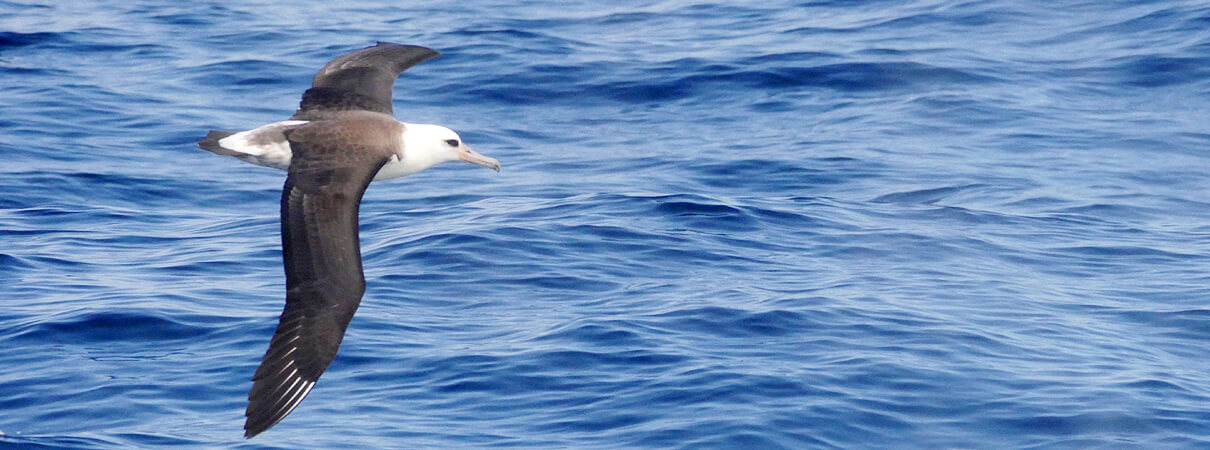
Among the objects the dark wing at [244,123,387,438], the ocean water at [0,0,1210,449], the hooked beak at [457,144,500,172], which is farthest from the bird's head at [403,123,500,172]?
the ocean water at [0,0,1210,449]

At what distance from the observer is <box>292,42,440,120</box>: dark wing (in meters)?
10.1

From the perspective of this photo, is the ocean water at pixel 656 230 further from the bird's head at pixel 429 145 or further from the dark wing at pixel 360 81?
the dark wing at pixel 360 81

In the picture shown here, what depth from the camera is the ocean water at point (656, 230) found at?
923 centimetres

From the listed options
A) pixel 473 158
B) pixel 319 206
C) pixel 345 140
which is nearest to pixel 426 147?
pixel 473 158

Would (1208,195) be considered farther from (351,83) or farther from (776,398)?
(351,83)

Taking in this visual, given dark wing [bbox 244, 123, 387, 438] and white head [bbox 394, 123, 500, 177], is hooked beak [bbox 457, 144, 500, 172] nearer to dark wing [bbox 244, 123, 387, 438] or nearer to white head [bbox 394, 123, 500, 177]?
white head [bbox 394, 123, 500, 177]

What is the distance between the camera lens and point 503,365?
9711 mm

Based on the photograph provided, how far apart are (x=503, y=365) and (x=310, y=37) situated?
1109cm

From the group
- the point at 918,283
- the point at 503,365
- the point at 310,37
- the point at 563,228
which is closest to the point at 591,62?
the point at 310,37

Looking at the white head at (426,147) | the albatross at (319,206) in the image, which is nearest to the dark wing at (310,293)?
the albatross at (319,206)

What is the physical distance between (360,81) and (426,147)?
1315 mm

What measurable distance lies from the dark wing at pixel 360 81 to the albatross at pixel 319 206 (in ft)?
0.07

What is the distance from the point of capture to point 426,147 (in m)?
9.42

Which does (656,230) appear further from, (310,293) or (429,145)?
(310,293)
